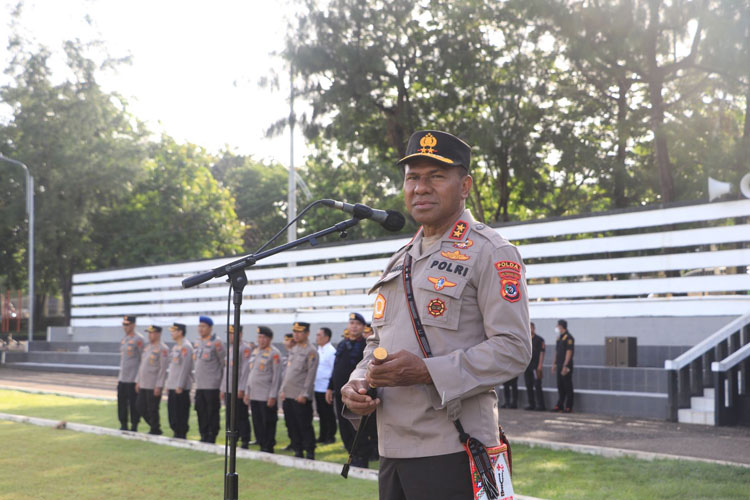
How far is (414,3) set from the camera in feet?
83.5

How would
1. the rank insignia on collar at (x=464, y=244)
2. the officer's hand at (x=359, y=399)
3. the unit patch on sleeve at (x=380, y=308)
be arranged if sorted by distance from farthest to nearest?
1. the unit patch on sleeve at (x=380, y=308)
2. the rank insignia on collar at (x=464, y=244)
3. the officer's hand at (x=359, y=399)

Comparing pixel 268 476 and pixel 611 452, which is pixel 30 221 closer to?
pixel 268 476

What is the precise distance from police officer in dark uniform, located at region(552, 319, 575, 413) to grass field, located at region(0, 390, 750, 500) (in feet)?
15.9

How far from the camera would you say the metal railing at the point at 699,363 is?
14.0 m

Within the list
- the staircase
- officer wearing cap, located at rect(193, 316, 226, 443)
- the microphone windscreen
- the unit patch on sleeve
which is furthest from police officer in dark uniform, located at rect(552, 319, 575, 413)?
the unit patch on sleeve

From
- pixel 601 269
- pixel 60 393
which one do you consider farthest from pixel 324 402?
pixel 60 393

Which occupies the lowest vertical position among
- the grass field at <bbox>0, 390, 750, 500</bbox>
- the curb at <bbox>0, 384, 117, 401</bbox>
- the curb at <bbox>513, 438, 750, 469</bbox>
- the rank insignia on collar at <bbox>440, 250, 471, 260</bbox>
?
the curb at <bbox>0, 384, 117, 401</bbox>

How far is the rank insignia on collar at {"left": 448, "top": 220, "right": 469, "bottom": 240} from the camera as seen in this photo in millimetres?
3273

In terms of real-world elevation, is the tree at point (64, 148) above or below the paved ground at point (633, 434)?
above

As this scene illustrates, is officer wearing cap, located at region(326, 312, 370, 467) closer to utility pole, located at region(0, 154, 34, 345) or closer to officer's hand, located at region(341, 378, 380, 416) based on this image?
officer's hand, located at region(341, 378, 380, 416)

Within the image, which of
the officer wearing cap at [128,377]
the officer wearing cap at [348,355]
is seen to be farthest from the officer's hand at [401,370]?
the officer wearing cap at [128,377]

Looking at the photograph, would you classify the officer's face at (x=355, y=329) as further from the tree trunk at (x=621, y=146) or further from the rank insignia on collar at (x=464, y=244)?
the tree trunk at (x=621, y=146)

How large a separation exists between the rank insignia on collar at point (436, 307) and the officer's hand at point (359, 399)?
0.35 m

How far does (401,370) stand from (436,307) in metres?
0.30
